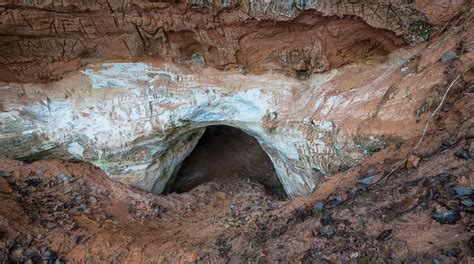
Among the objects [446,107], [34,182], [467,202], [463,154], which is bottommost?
[34,182]

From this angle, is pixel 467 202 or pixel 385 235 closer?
pixel 467 202

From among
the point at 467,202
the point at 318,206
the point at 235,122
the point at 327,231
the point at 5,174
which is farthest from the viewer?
the point at 235,122

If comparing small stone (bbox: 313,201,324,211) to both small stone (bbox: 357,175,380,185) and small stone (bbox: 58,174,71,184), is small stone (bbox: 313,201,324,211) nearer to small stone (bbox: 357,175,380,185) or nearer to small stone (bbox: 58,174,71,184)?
small stone (bbox: 357,175,380,185)

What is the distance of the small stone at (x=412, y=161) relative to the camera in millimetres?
2566

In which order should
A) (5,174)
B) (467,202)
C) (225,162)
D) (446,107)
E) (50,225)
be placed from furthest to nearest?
(225,162) → (5,174) → (50,225) → (446,107) → (467,202)

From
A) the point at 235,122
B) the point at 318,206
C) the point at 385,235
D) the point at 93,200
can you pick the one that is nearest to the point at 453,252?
the point at 385,235

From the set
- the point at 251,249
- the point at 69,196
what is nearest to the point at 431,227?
the point at 251,249

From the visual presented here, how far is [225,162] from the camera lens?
5691 millimetres

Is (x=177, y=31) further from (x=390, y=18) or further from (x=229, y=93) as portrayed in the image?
(x=390, y=18)

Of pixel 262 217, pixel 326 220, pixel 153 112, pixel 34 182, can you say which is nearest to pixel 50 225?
pixel 34 182

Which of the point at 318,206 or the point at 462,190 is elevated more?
the point at 462,190

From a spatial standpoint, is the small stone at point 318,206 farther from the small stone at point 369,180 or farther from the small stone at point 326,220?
the small stone at point 369,180

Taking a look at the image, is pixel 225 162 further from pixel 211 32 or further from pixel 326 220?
pixel 326 220

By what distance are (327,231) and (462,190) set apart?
2.70 feet
